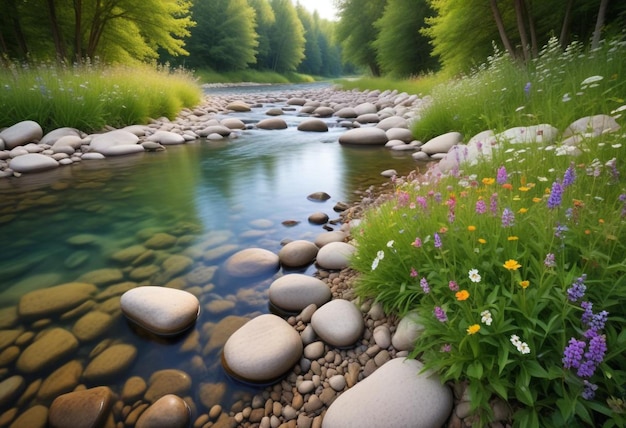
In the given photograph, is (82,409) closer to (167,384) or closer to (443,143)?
(167,384)

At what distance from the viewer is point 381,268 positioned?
2135mm

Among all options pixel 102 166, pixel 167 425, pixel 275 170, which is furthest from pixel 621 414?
pixel 102 166

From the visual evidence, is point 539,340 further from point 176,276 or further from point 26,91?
point 26,91

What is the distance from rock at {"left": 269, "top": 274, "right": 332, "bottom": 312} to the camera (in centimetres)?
248

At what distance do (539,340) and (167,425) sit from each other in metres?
1.75

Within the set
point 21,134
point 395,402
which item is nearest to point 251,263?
point 395,402

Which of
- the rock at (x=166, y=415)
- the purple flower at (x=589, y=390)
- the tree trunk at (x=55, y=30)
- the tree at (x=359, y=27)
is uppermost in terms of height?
the tree at (x=359, y=27)

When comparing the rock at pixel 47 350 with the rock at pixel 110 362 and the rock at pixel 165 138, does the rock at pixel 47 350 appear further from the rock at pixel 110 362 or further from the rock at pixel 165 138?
the rock at pixel 165 138

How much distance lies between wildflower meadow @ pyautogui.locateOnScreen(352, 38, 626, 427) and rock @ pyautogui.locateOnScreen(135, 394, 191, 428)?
1203mm

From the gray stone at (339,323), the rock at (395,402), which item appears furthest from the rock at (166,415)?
the gray stone at (339,323)

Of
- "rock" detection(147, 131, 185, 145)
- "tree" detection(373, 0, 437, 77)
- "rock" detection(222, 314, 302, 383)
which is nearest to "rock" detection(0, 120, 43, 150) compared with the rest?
"rock" detection(147, 131, 185, 145)

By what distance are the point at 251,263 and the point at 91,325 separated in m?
1.24

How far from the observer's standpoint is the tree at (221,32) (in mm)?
35906

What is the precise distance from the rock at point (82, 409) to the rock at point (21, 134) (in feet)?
22.7
